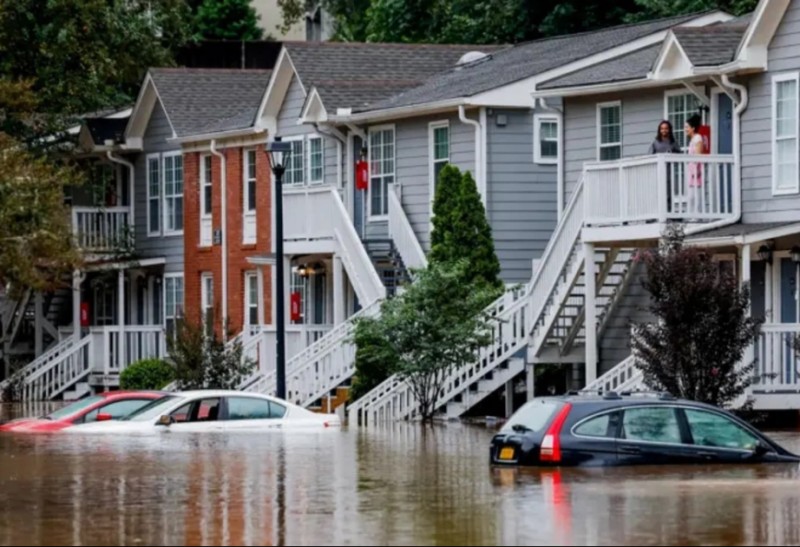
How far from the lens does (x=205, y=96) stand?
60125 mm

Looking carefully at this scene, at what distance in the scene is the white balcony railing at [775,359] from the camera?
3756 centimetres

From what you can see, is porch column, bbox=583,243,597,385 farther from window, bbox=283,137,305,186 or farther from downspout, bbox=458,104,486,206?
window, bbox=283,137,305,186

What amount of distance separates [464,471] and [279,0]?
4551 centimetres

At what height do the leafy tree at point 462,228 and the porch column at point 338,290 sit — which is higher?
the leafy tree at point 462,228

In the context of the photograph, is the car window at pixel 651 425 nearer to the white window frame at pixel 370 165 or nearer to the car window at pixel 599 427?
the car window at pixel 599 427

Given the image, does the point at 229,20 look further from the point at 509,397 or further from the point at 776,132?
the point at 776,132

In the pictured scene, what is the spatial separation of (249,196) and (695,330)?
76.9 ft

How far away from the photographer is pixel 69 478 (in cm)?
2877

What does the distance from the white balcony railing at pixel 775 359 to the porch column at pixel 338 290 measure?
14.3 m

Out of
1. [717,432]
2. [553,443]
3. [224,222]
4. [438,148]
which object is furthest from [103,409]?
[224,222]

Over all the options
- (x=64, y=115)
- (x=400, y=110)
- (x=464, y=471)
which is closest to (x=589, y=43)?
(x=400, y=110)

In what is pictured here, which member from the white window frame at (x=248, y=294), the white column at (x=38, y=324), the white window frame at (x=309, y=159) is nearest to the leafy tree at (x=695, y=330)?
the white window frame at (x=309, y=159)

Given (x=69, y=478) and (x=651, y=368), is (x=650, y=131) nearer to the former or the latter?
(x=651, y=368)

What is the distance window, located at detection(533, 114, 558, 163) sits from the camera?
47188 mm
